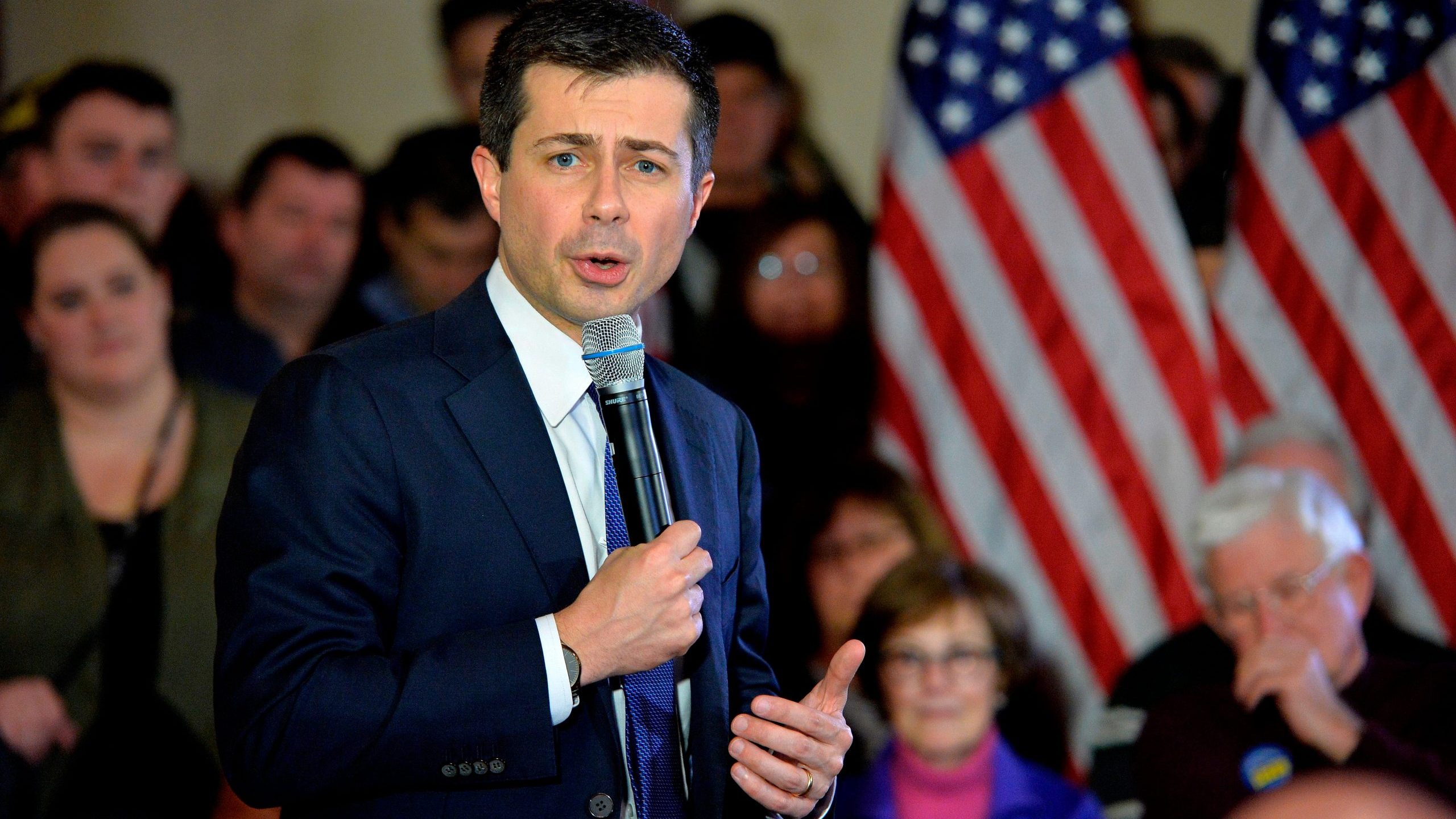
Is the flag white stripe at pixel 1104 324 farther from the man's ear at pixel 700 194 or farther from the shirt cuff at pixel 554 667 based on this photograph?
the shirt cuff at pixel 554 667

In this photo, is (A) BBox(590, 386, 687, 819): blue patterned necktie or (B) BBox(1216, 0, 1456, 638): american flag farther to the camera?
(B) BBox(1216, 0, 1456, 638): american flag

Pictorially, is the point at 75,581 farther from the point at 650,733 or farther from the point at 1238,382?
the point at 1238,382

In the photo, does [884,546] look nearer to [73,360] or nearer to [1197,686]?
[1197,686]

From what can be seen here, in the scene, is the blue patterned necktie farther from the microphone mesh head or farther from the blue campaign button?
the blue campaign button

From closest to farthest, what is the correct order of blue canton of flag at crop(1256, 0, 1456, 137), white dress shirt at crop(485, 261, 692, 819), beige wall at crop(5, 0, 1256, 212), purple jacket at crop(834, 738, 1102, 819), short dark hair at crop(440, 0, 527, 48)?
white dress shirt at crop(485, 261, 692, 819), purple jacket at crop(834, 738, 1102, 819), blue canton of flag at crop(1256, 0, 1456, 137), short dark hair at crop(440, 0, 527, 48), beige wall at crop(5, 0, 1256, 212)

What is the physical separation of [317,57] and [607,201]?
4.15 metres

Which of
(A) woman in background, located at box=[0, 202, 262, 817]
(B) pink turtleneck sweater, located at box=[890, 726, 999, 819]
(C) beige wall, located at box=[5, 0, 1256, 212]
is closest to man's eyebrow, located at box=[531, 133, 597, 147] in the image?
(A) woman in background, located at box=[0, 202, 262, 817]

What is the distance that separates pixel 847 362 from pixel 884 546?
62 centimetres

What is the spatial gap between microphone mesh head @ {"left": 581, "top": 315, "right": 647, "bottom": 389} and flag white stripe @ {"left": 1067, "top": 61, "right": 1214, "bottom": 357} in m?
2.80

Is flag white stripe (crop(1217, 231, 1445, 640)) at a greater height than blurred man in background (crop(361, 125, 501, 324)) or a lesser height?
lesser

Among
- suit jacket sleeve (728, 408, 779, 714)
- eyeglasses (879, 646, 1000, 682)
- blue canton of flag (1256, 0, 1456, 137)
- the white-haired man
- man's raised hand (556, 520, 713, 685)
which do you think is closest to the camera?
man's raised hand (556, 520, 713, 685)

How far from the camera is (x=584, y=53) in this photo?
1520 mm

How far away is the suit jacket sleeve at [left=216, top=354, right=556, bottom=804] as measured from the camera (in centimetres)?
135

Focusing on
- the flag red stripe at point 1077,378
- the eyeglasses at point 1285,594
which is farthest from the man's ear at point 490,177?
the flag red stripe at point 1077,378
